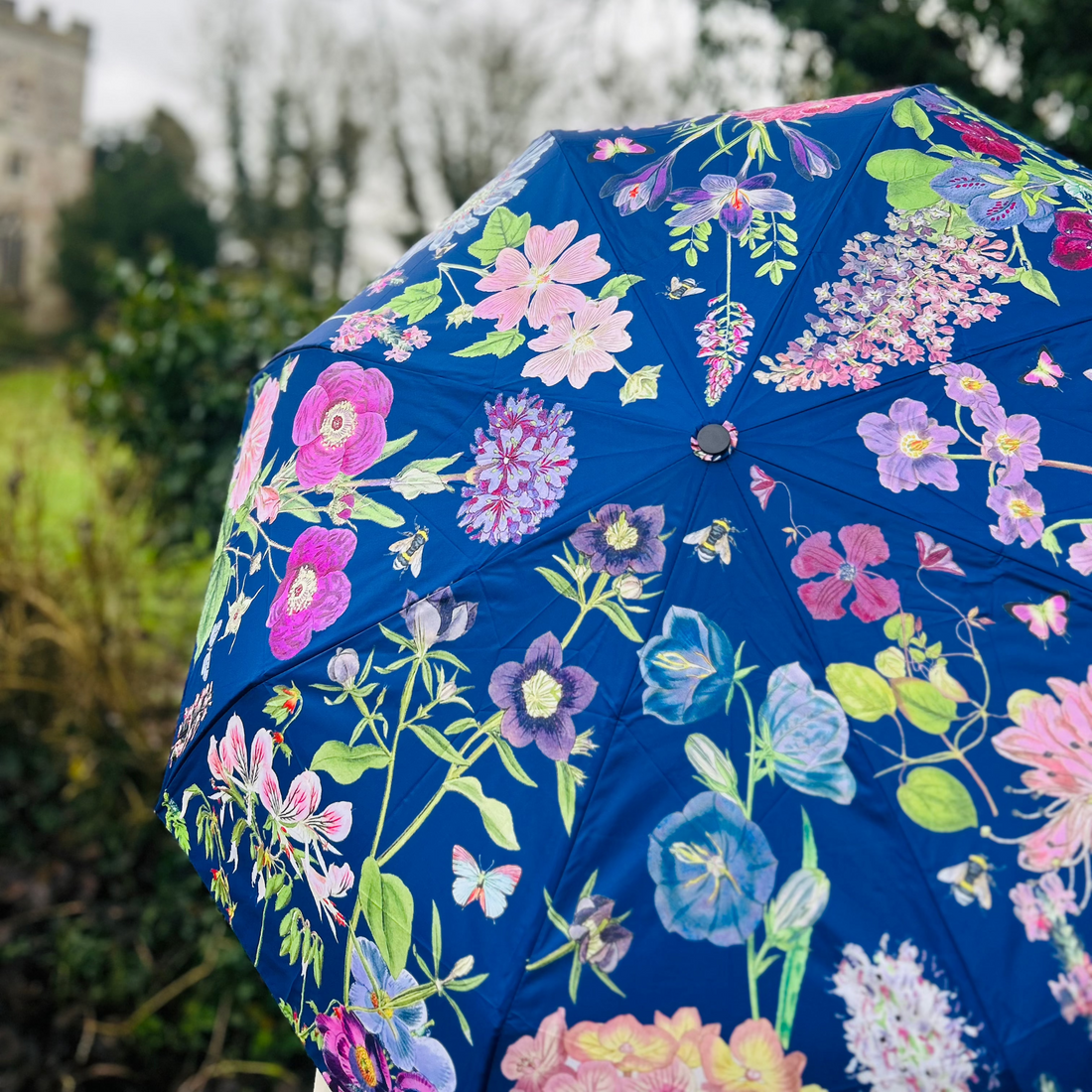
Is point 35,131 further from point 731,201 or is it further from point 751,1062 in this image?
point 751,1062

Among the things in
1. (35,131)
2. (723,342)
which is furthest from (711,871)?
(35,131)

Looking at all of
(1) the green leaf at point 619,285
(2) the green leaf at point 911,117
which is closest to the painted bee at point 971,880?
(1) the green leaf at point 619,285

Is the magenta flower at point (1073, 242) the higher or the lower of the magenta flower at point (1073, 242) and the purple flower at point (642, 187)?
the lower

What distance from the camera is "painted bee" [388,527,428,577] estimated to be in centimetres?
128

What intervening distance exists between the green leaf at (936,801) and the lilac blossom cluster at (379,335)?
93cm

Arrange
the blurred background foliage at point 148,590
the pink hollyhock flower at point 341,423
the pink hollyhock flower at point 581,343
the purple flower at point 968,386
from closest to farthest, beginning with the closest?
the purple flower at point 968,386 → the pink hollyhock flower at point 581,343 → the pink hollyhock flower at point 341,423 → the blurred background foliage at point 148,590

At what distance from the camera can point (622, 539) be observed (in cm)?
117

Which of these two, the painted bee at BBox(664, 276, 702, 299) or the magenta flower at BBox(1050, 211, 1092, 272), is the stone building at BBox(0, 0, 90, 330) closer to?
the painted bee at BBox(664, 276, 702, 299)

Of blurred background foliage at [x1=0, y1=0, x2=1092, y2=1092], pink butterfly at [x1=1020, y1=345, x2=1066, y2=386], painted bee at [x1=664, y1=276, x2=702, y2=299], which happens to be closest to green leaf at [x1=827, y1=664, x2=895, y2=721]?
pink butterfly at [x1=1020, y1=345, x2=1066, y2=386]

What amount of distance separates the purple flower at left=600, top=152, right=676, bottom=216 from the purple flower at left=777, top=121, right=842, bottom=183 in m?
0.19

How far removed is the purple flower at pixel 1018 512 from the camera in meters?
1.12

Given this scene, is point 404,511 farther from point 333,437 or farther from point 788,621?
point 788,621

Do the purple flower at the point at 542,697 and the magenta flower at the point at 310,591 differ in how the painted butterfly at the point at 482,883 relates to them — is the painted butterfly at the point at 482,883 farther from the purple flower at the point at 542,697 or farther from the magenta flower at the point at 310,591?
the magenta flower at the point at 310,591

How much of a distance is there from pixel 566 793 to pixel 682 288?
2.37 feet
